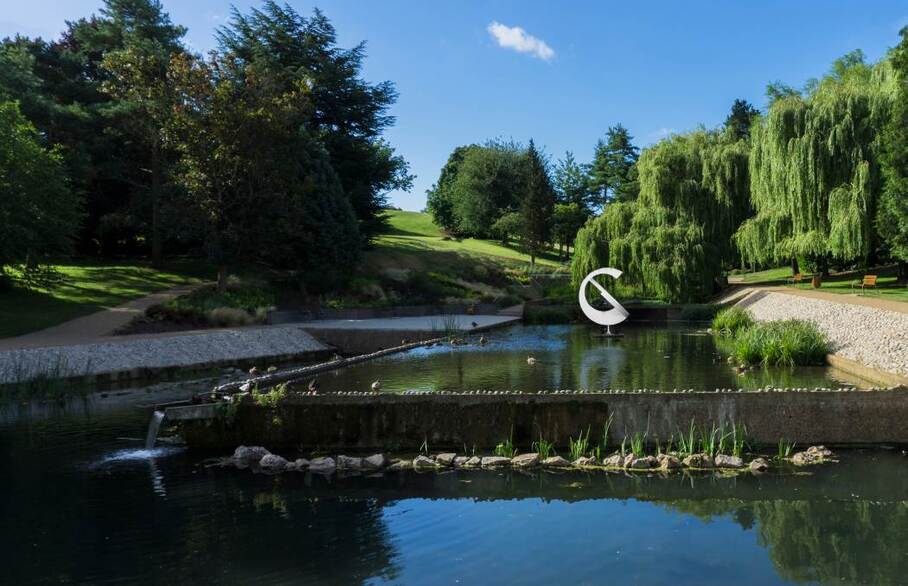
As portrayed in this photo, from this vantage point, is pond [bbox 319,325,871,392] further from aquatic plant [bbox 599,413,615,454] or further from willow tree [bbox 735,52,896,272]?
willow tree [bbox 735,52,896,272]

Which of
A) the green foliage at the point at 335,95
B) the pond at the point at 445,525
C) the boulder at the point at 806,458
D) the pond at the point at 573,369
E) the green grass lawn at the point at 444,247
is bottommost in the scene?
the pond at the point at 445,525

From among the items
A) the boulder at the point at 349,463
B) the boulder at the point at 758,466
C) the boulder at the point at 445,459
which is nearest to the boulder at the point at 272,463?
the boulder at the point at 349,463

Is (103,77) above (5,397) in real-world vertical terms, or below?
above

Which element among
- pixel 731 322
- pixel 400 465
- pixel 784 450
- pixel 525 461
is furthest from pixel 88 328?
pixel 731 322

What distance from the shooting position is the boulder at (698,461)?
31.3ft

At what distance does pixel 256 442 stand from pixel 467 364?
8041 millimetres

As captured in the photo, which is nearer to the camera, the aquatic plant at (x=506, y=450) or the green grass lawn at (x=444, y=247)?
the aquatic plant at (x=506, y=450)

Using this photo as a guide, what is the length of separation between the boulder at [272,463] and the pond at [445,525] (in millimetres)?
259

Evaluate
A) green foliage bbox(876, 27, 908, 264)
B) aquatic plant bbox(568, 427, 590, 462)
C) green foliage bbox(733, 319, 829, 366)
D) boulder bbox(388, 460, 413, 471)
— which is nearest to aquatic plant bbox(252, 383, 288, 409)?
boulder bbox(388, 460, 413, 471)

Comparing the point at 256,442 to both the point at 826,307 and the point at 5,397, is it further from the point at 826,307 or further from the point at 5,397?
the point at 826,307

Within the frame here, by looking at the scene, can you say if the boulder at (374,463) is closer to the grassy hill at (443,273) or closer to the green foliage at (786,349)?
the green foliage at (786,349)

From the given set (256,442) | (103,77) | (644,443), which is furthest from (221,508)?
(103,77)

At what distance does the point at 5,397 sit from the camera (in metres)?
14.6

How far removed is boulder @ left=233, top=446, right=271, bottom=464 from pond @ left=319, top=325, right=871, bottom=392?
3.62 metres
